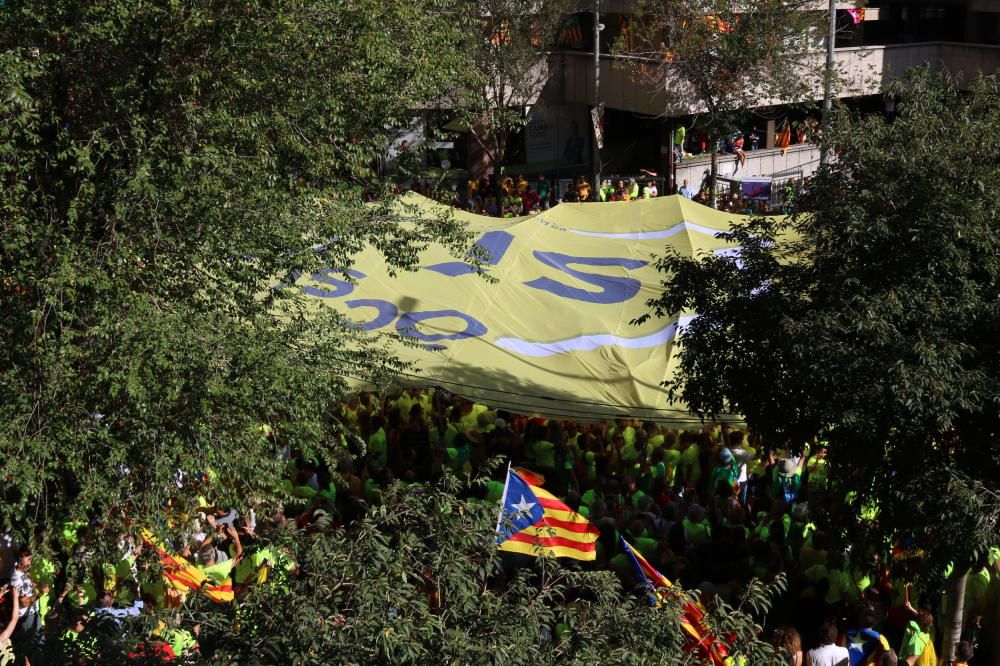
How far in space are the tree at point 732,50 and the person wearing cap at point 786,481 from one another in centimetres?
1441

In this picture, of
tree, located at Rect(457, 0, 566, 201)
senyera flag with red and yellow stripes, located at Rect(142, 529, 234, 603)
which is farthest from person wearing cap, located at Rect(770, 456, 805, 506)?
tree, located at Rect(457, 0, 566, 201)

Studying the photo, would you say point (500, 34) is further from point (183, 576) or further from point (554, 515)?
point (183, 576)

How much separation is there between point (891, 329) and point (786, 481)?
404cm

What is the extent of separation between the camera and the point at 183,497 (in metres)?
7.87

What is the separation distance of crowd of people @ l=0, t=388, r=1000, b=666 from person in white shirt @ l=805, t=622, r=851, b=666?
0.01 meters

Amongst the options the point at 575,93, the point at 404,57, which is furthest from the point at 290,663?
the point at 575,93

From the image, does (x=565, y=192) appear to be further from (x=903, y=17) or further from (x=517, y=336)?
(x=517, y=336)

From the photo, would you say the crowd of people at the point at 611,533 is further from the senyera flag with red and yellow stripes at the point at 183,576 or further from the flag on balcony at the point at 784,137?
the flag on balcony at the point at 784,137

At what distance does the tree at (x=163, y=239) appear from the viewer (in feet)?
23.4

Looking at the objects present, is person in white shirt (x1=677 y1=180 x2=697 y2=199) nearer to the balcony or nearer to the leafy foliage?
the balcony

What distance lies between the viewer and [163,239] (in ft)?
25.0

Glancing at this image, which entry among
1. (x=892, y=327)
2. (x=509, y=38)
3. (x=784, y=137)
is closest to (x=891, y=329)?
(x=892, y=327)

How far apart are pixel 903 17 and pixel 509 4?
1539cm

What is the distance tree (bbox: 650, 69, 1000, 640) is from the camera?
7426mm
